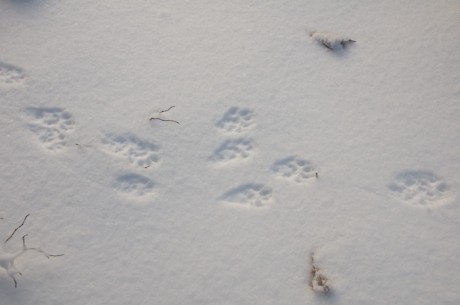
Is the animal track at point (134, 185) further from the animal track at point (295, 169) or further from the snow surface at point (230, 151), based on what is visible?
the animal track at point (295, 169)

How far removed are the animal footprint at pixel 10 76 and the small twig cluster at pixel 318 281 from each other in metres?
1.47

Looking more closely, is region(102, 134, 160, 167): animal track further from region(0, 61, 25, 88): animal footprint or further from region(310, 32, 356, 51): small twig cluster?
region(310, 32, 356, 51): small twig cluster

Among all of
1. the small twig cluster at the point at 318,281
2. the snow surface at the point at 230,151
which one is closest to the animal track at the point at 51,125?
the snow surface at the point at 230,151

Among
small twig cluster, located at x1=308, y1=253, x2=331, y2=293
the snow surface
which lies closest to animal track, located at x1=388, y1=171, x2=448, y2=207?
the snow surface

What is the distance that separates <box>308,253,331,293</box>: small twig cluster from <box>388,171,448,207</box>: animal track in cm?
45

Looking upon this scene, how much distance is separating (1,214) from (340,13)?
1.69 meters

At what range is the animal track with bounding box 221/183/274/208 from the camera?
1.65 metres

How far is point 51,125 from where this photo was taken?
70.0 inches

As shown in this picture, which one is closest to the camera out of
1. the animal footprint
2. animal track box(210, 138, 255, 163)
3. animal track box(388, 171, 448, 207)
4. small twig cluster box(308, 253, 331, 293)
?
small twig cluster box(308, 253, 331, 293)

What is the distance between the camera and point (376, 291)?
148 centimetres

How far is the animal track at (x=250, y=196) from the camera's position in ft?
5.40

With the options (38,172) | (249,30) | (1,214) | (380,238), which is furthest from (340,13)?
(1,214)

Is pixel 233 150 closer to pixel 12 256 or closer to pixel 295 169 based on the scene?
pixel 295 169

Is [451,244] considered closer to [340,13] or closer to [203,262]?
[203,262]
